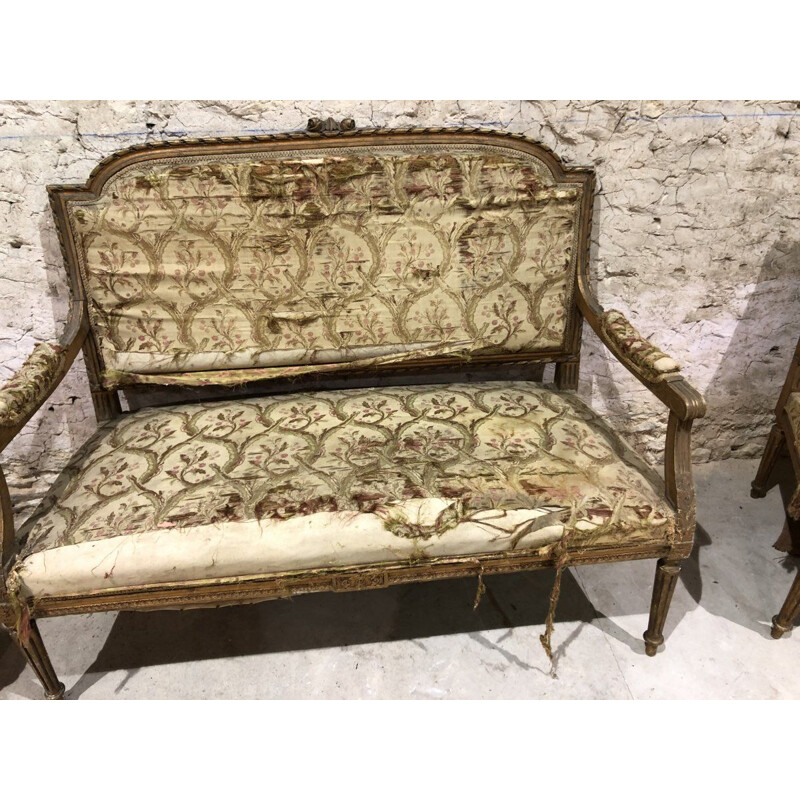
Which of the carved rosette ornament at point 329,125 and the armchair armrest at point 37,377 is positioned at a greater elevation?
the carved rosette ornament at point 329,125

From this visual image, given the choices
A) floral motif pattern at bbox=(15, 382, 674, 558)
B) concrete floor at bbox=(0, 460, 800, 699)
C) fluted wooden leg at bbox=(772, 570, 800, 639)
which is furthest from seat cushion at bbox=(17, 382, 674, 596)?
fluted wooden leg at bbox=(772, 570, 800, 639)

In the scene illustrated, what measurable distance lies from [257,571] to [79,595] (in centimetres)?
45

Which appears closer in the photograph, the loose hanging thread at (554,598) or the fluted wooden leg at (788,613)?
the loose hanging thread at (554,598)

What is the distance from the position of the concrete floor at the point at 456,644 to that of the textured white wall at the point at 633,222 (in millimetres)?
769

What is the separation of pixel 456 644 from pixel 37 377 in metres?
1.51

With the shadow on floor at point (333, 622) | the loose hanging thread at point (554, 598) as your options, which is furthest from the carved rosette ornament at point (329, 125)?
the shadow on floor at point (333, 622)

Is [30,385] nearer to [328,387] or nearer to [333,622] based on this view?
[328,387]

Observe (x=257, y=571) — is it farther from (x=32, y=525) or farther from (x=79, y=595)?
(x=32, y=525)

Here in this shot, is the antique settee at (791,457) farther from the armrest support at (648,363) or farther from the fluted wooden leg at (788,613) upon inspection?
the armrest support at (648,363)

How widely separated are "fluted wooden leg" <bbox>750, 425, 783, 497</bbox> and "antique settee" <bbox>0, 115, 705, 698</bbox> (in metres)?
0.98

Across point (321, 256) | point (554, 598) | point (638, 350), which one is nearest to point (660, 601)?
point (554, 598)

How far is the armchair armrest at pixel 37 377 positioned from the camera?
1.50 metres

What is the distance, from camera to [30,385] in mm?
1592

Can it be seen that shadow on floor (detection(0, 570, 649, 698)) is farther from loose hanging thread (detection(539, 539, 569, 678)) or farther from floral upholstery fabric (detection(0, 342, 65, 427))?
floral upholstery fabric (detection(0, 342, 65, 427))
